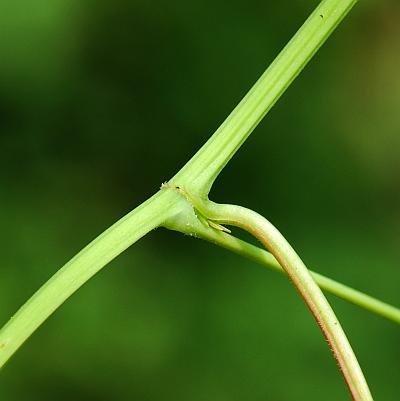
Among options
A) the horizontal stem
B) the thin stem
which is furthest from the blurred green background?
the thin stem

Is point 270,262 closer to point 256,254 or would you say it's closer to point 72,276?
point 256,254

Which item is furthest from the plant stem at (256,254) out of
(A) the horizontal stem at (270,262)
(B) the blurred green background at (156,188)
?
(B) the blurred green background at (156,188)

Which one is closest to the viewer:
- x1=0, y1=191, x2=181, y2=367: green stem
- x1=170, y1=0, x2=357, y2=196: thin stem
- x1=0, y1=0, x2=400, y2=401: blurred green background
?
x1=0, y1=191, x2=181, y2=367: green stem

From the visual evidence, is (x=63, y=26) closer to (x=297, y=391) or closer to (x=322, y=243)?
(x=322, y=243)

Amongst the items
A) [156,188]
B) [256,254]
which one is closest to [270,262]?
[256,254]

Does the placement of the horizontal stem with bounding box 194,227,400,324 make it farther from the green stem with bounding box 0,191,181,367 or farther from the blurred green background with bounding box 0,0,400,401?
the blurred green background with bounding box 0,0,400,401

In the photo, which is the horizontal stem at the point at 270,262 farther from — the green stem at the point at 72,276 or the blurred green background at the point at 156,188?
the blurred green background at the point at 156,188
